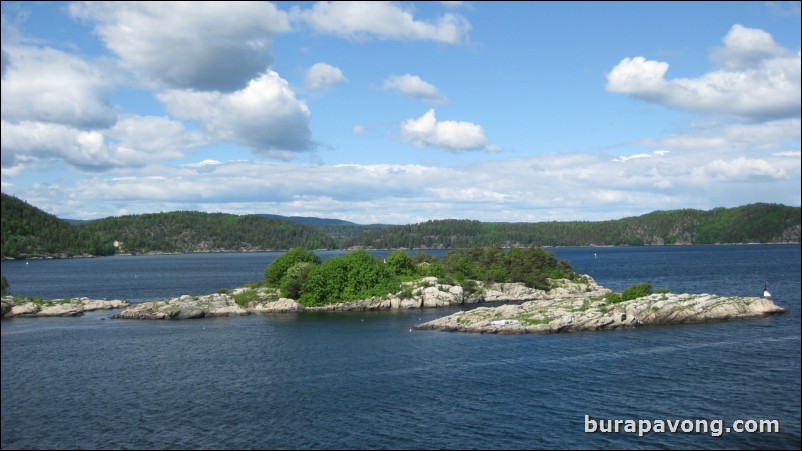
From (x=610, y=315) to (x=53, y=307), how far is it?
358 feet

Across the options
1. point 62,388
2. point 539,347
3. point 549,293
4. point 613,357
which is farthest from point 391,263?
point 62,388

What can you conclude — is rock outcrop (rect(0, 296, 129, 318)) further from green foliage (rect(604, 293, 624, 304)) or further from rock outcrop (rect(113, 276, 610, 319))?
green foliage (rect(604, 293, 624, 304))

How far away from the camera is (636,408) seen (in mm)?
51594

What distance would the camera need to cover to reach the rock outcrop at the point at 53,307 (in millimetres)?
109438

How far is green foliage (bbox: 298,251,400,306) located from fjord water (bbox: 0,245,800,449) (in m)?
28.0

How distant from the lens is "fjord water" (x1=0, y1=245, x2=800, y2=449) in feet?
151

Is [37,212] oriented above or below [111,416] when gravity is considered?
above

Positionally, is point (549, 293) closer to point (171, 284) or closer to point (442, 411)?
point (442, 411)

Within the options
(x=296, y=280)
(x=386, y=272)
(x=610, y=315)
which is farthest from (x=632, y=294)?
(x=296, y=280)

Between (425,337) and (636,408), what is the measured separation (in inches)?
1658

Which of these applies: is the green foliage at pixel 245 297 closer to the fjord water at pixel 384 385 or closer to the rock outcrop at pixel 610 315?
the fjord water at pixel 384 385

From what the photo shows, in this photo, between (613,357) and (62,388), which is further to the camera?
(613,357)

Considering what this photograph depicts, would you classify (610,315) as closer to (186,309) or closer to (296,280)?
(296,280)

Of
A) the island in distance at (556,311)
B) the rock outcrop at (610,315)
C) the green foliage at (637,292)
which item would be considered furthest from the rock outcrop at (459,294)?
the rock outcrop at (610,315)
